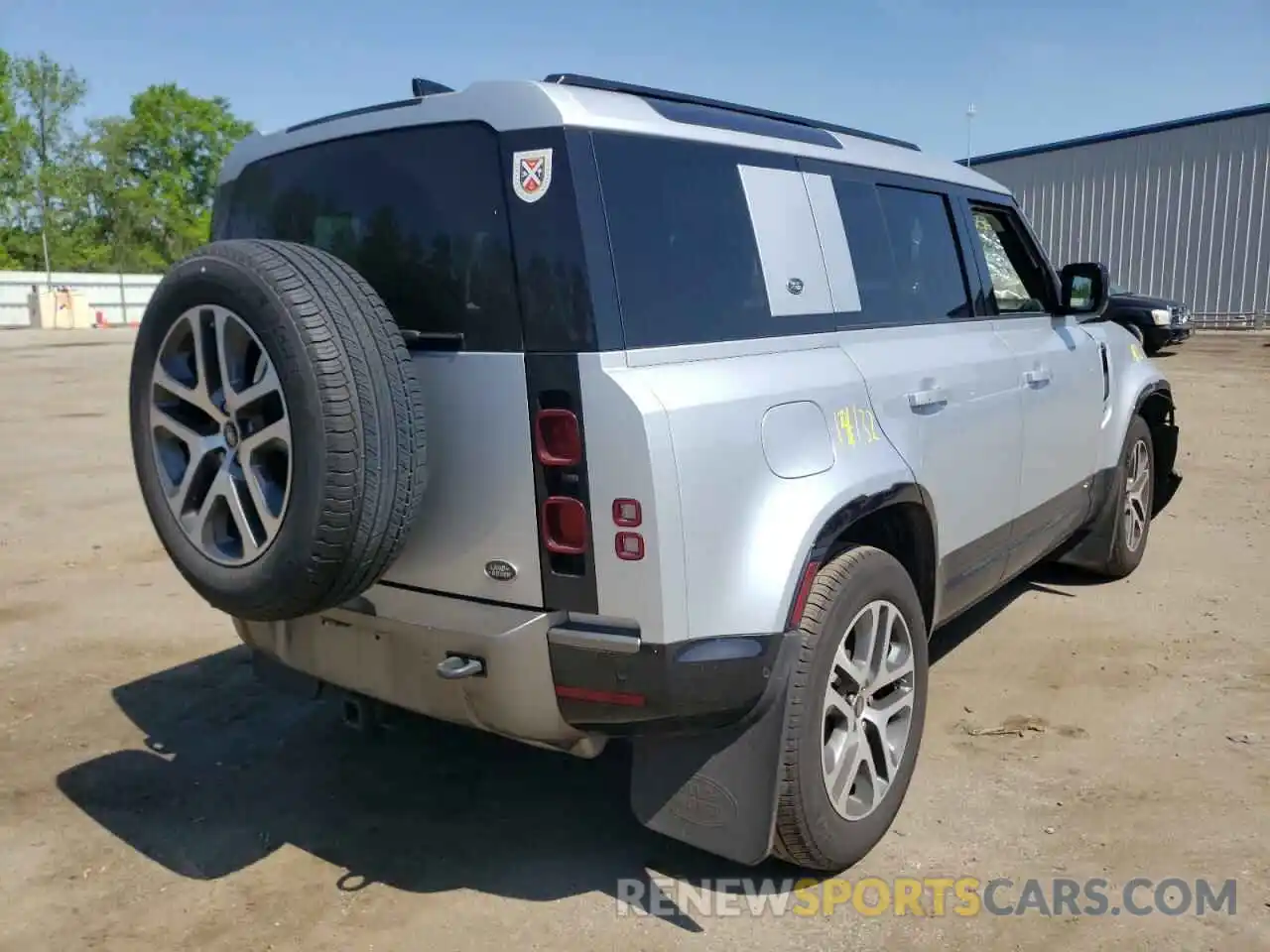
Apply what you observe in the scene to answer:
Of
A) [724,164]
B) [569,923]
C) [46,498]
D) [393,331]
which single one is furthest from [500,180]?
[46,498]

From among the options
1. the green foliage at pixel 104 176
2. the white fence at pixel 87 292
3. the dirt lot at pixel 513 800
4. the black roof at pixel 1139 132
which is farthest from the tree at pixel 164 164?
the dirt lot at pixel 513 800

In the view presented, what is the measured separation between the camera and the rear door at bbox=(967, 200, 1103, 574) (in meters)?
4.40

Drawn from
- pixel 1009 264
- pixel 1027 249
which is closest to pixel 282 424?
pixel 1009 264

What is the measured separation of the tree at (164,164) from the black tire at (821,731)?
7599 cm

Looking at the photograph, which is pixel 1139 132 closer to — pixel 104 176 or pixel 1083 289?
pixel 1083 289

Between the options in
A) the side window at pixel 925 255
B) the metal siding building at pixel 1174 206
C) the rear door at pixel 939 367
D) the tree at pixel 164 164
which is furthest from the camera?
the tree at pixel 164 164

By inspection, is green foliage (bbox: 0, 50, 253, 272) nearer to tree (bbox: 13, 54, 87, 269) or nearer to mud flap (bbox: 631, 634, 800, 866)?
tree (bbox: 13, 54, 87, 269)

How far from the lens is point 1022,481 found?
14.2 ft

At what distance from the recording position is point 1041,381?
4.46m

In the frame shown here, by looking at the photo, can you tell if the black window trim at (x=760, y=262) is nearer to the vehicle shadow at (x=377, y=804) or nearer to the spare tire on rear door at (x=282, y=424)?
the spare tire on rear door at (x=282, y=424)

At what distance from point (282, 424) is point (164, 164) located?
84.6 m

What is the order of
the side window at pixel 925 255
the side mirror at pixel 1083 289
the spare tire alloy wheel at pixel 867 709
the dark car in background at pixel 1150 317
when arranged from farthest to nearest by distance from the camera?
the dark car in background at pixel 1150 317 < the side mirror at pixel 1083 289 < the side window at pixel 925 255 < the spare tire alloy wheel at pixel 867 709

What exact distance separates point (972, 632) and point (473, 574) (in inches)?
126

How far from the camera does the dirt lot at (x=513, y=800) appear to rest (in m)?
2.89
